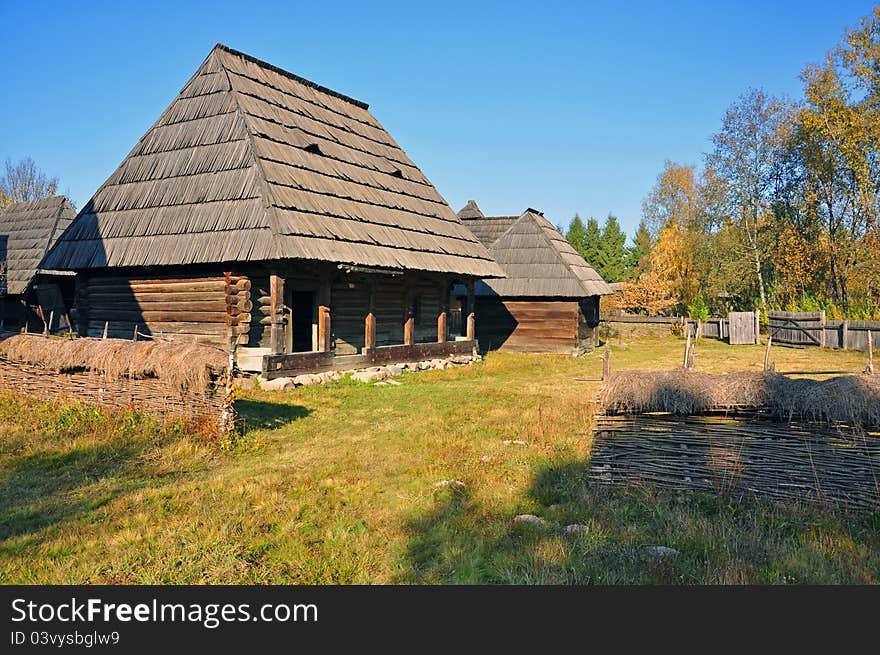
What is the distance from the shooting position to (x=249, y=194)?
13.4 meters

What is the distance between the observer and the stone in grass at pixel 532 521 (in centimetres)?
502

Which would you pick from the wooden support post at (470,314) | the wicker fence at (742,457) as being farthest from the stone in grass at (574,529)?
the wooden support post at (470,314)

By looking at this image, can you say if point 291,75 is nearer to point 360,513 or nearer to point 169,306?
point 169,306

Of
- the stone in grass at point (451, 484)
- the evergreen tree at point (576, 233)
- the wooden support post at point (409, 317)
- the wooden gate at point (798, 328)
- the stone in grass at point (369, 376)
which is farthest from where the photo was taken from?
the evergreen tree at point (576, 233)

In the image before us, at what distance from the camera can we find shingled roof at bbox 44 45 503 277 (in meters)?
13.2

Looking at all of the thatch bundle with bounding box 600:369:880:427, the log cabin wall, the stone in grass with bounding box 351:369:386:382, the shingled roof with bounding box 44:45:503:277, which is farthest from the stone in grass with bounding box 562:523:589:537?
the log cabin wall

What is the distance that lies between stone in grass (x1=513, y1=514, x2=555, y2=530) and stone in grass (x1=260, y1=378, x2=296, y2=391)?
313 inches

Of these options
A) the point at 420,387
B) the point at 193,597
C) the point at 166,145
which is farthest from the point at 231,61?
the point at 193,597

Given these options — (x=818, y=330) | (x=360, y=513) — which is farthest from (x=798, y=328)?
(x=360, y=513)

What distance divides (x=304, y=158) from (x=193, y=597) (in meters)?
13.2

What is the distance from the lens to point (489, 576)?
13.7 feet

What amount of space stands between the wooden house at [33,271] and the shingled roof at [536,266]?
589 inches

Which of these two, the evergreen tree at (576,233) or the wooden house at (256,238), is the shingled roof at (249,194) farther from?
the evergreen tree at (576,233)

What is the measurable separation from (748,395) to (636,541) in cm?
221
